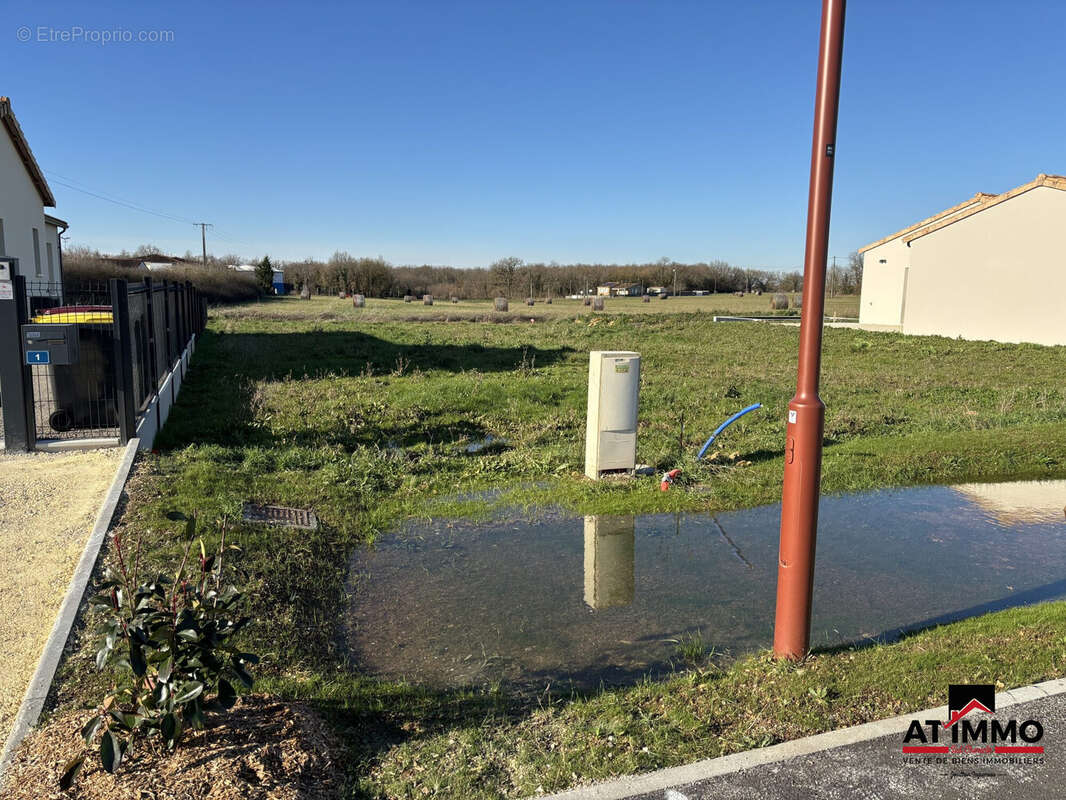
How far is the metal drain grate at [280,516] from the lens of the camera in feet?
21.3

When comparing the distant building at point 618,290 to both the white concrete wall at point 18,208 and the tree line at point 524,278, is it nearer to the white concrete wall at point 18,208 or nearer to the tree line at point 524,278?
the tree line at point 524,278

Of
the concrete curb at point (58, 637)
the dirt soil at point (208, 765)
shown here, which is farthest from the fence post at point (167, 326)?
the dirt soil at point (208, 765)

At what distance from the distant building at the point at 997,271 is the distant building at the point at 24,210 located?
90.0 ft

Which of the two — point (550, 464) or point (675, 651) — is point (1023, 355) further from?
point (675, 651)

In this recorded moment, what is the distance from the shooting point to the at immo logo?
11.0 feet

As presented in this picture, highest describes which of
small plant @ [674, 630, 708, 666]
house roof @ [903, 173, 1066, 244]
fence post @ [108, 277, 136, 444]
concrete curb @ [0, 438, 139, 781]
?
house roof @ [903, 173, 1066, 244]

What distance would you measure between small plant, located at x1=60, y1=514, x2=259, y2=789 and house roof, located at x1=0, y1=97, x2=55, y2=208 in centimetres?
1833

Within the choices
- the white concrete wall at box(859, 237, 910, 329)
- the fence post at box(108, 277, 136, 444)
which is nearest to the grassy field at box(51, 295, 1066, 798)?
the fence post at box(108, 277, 136, 444)

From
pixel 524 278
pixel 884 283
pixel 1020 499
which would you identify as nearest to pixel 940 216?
pixel 884 283

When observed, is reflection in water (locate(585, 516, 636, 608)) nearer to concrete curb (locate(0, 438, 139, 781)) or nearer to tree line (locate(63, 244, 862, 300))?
concrete curb (locate(0, 438, 139, 781))

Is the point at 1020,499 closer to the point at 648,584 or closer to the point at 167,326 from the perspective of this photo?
the point at 648,584

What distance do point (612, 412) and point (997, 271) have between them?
23473 mm

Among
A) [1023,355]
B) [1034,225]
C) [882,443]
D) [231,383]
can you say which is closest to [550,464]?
[882,443]

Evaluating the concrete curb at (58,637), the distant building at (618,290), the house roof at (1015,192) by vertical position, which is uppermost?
the house roof at (1015,192)
